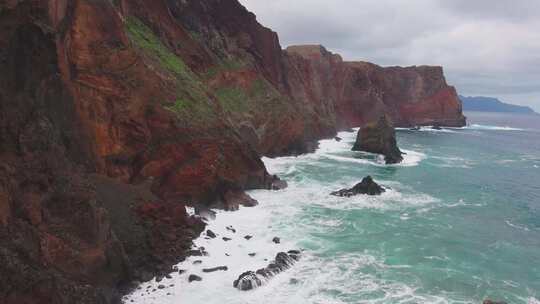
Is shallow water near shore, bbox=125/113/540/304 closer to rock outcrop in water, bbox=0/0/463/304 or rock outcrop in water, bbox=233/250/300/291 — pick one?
rock outcrop in water, bbox=233/250/300/291

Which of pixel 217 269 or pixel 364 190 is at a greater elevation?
pixel 364 190

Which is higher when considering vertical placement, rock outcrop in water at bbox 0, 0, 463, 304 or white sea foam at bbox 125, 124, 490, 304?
rock outcrop in water at bbox 0, 0, 463, 304

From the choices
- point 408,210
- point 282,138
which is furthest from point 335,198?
point 282,138

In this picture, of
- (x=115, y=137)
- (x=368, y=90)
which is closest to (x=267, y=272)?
A: (x=115, y=137)

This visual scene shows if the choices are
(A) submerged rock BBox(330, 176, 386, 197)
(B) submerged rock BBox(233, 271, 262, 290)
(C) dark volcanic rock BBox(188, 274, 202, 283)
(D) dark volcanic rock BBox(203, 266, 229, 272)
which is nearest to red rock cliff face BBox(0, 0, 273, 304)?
(C) dark volcanic rock BBox(188, 274, 202, 283)

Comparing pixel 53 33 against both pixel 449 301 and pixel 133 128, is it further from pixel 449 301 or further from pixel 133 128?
pixel 449 301

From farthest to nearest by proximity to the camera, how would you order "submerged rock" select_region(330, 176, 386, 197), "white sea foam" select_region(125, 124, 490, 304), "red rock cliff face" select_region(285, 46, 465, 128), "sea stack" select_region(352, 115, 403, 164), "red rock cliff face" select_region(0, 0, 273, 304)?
"red rock cliff face" select_region(285, 46, 465, 128) → "sea stack" select_region(352, 115, 403, 164) → "submerged rock" select_region(330, 176, 386, 197) → "white sea foam" select_region(125, 124, 490, 304) → "red rock cliff face" select_region(0, 0, 273, 304)

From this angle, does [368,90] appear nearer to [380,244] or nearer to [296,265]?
[380,244]
